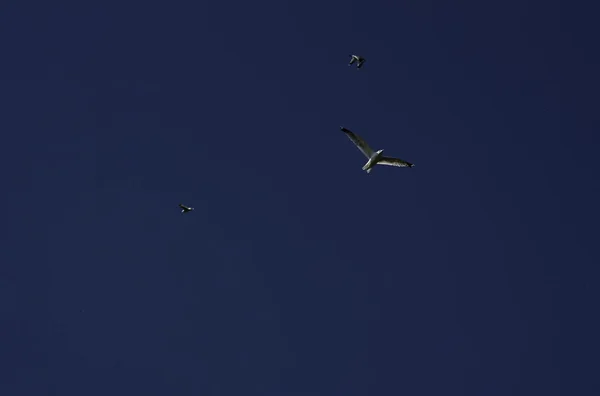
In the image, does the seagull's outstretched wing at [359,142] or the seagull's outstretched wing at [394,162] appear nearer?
the seagull's outstretched wing at [359,142]

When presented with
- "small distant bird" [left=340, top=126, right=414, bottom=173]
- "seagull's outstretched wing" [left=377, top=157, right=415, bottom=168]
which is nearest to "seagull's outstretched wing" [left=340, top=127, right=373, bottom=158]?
"small distant bird" [left=340, top=126, right=414, bottom=173]

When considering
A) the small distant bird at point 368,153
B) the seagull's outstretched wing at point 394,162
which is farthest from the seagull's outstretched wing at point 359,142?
the seagull's outstretched wing at point 394,162

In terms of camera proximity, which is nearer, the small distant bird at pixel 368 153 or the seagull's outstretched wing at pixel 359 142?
the seagull's outstretched wing at pixel 359 142

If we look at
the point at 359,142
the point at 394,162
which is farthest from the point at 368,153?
the point at 394,162

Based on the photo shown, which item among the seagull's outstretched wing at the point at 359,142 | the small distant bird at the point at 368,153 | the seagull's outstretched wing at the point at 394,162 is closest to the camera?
the seagull's outstretched wing at the point at 359,142

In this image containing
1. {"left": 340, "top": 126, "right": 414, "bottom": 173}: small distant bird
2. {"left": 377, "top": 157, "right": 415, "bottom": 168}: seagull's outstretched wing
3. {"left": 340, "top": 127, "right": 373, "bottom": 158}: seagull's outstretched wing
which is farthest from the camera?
{"left": 377, "top": 157, "right": 415, "bottom": 168}: seagull's outstretched wing

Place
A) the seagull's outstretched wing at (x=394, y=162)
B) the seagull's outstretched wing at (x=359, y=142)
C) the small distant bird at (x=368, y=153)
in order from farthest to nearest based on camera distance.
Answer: the seagull's outstretched wing at (x=394, y=162) → the small distant bird at (x=368, y=153) → the seagull's outstretched wing at (x=359, y=142)

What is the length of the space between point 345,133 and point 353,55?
1874 centimetres

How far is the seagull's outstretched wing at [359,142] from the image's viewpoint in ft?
250

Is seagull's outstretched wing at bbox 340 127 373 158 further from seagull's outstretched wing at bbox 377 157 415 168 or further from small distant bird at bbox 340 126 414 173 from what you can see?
seagull's outstretched wing at bbox 377 157 415 168

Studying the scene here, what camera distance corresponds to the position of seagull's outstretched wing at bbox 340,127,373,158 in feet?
250

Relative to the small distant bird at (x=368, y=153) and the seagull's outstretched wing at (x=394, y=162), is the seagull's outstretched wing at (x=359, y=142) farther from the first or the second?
the seagull's outstretched wing at (x=394, y=162)

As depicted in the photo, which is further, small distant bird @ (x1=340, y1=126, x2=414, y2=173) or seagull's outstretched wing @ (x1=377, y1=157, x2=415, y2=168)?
seagull's outstretched wing @ (x1=377, y1=157, x2=415, y2=168)

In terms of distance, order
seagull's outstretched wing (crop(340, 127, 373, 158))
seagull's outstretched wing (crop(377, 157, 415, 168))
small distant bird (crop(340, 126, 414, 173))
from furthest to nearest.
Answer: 1. seagull's outstretched wing (crop(377, 157, 415, 168))
2. small distant bird (crop(340, 126, 414, 173))
3. seagull's outstretched wing (crop(340, 127, 373, 158))
